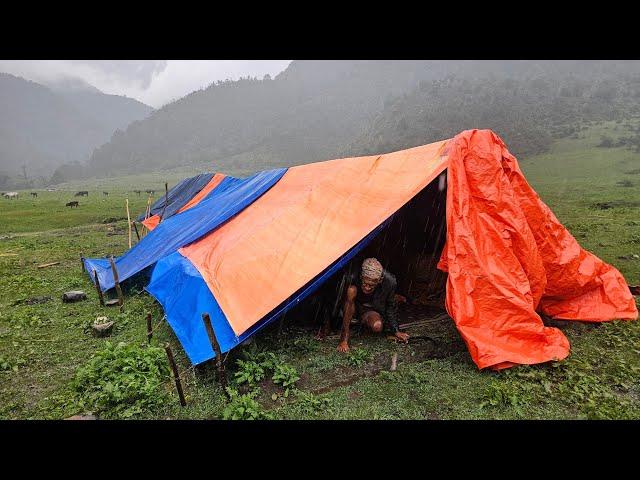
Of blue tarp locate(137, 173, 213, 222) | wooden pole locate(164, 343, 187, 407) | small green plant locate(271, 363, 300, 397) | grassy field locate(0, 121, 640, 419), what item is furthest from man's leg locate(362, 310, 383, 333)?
blue tarp locate(137, 173, 213, 222)

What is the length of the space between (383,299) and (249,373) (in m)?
1.97

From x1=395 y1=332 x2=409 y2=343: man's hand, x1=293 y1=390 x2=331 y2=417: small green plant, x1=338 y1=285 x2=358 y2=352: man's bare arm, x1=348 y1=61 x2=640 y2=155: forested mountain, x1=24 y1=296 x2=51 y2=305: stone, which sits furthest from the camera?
x1=348 y1=61 x2=640 y2=155: forested mountain

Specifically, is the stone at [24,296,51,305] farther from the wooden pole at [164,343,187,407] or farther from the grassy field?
the wooden pole at [164,343,187,407]

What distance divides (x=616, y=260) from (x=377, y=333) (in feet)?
21.4

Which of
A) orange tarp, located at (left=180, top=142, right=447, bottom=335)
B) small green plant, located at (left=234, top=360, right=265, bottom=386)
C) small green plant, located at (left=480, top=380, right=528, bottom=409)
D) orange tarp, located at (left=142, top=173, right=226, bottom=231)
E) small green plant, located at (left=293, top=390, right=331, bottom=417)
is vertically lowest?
small green plant, located at (left=480, top=380, right=528, bottom=409)

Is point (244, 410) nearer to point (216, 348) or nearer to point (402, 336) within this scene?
point (216, 348)

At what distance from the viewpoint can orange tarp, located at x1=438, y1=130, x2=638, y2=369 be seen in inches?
174

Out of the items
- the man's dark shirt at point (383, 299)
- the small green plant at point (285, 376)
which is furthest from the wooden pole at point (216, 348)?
the man's dark shirt at point (383, 299)

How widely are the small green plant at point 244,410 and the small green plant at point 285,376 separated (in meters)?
0.39

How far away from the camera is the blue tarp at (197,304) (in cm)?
450

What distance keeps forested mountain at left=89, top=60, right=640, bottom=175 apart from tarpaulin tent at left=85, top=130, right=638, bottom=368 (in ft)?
141

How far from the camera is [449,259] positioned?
4531 millimetres

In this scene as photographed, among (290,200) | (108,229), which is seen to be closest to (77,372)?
(290,200)

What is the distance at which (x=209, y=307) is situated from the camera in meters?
4.92
